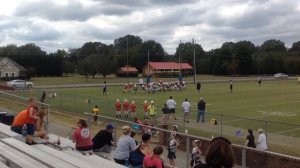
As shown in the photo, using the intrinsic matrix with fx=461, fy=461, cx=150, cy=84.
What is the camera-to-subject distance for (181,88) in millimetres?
61500

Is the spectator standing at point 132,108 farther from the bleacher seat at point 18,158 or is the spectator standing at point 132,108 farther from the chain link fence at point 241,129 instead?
the bleacher seat at point 18,158

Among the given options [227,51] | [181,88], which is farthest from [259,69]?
[181,88]

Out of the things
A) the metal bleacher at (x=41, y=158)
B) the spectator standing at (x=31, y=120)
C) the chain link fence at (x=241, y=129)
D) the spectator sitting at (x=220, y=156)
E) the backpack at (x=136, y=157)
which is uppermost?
the spectator sitting at (x=220, y=156)

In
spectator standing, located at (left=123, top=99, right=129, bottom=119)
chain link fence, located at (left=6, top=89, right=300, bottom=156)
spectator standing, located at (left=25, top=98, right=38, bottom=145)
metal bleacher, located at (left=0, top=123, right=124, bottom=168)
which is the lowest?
chain link fence, located at (left=6, top=89, right=300, bottom=156)

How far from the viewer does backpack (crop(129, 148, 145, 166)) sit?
10.1m

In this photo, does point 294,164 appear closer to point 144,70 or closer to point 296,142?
point 296,142

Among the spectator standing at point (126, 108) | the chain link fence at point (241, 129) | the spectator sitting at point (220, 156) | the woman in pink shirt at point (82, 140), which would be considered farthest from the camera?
the spectator standing at point (126, 108)

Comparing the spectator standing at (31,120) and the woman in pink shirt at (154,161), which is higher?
the spectator standing at (31,120)

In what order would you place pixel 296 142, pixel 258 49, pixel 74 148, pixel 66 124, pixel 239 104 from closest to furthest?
pixel 74 148 → pixel 296 142 → pixel 66 124 → pixel 239 104 → pixel 258 49

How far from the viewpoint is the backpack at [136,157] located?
A: 33.0 ft

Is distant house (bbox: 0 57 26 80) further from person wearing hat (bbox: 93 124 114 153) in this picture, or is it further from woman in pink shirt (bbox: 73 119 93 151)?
woman in pink shirt (bbox: 73 119 93 151)

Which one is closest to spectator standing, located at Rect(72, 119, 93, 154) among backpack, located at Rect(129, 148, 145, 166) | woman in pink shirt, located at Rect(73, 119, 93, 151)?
woman in pink shirt, located at Rect(73, 119, 93, 151)

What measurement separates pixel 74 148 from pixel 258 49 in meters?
169

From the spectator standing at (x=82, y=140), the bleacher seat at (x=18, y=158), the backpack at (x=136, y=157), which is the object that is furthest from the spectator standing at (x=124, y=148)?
the bleacher seat at (x=18, y=158)
